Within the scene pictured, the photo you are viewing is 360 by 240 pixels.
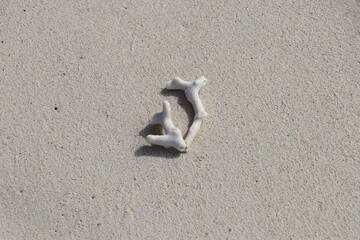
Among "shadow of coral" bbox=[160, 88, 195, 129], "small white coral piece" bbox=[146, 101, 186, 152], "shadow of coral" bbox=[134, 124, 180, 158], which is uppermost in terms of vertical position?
"shadow of coral" bbox=[160, 88, 195, 129]

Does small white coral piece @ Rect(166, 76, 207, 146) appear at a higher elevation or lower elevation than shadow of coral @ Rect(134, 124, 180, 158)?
higher

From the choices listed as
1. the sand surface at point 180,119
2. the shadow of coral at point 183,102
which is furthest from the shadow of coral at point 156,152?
the shadow of coral at point 183,102

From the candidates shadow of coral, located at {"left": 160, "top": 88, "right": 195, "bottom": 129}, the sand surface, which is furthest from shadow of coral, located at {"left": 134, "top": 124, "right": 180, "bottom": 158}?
shadow of coral, located at {"left": 160, "top": 88, "right": 195, "bottom": 129}

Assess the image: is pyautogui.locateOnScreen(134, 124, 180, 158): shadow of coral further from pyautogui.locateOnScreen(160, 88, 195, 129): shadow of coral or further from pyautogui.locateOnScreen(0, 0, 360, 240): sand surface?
pyautogui.locateOnScreen(160, 88, 195, 129): shadow of coral

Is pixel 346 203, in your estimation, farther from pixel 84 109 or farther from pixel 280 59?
pixel 84 109

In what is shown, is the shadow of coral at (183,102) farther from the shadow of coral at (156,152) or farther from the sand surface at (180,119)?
the shadow of coral at (156,152)

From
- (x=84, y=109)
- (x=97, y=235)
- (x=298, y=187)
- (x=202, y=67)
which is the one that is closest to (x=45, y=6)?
(x=84, y=109)
